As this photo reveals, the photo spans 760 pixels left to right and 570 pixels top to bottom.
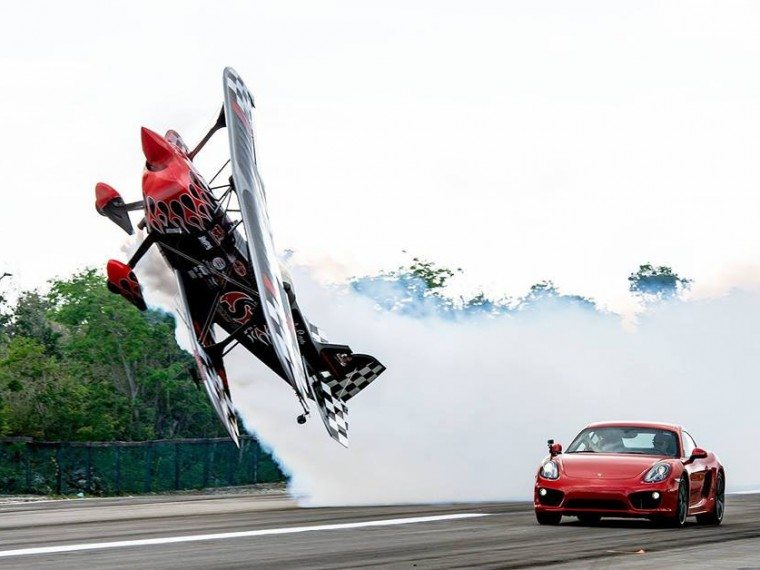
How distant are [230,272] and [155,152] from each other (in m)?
2.71

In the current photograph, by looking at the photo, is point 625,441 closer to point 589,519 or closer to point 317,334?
point 589,519

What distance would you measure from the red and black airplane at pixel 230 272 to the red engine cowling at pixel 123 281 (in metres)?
0.02

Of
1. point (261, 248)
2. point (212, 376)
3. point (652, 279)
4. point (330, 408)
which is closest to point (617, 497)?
point (261, 248)

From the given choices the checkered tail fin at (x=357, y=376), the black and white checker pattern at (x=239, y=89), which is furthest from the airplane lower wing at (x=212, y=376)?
the black and white checker pattern at (x=239, y=89)

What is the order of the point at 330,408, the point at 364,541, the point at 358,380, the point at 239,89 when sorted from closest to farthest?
the point at 364,541 → the point at 330,408 → the point at 358,380 → the point at 239,89

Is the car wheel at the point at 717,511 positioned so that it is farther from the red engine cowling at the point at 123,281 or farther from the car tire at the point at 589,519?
the red engine cowling at the point at 123,281

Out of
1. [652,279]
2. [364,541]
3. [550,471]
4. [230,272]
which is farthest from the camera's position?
[652,279]

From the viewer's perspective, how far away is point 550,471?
Result: 49.4ft

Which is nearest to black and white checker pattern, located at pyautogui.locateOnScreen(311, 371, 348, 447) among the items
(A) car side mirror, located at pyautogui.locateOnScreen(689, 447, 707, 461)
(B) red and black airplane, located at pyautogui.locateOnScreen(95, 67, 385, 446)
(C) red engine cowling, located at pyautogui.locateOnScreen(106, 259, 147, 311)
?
(B) red and black airplane, located at pyautogui.locateOnScreen(95, 67, 385, 446)

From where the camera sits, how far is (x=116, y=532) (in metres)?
15.4

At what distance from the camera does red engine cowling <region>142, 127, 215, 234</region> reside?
24328 millimetres

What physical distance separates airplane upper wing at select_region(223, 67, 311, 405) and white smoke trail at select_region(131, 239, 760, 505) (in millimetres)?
1864

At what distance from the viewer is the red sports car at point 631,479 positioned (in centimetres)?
1461

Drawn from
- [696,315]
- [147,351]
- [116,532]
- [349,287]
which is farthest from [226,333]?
[147,351]
